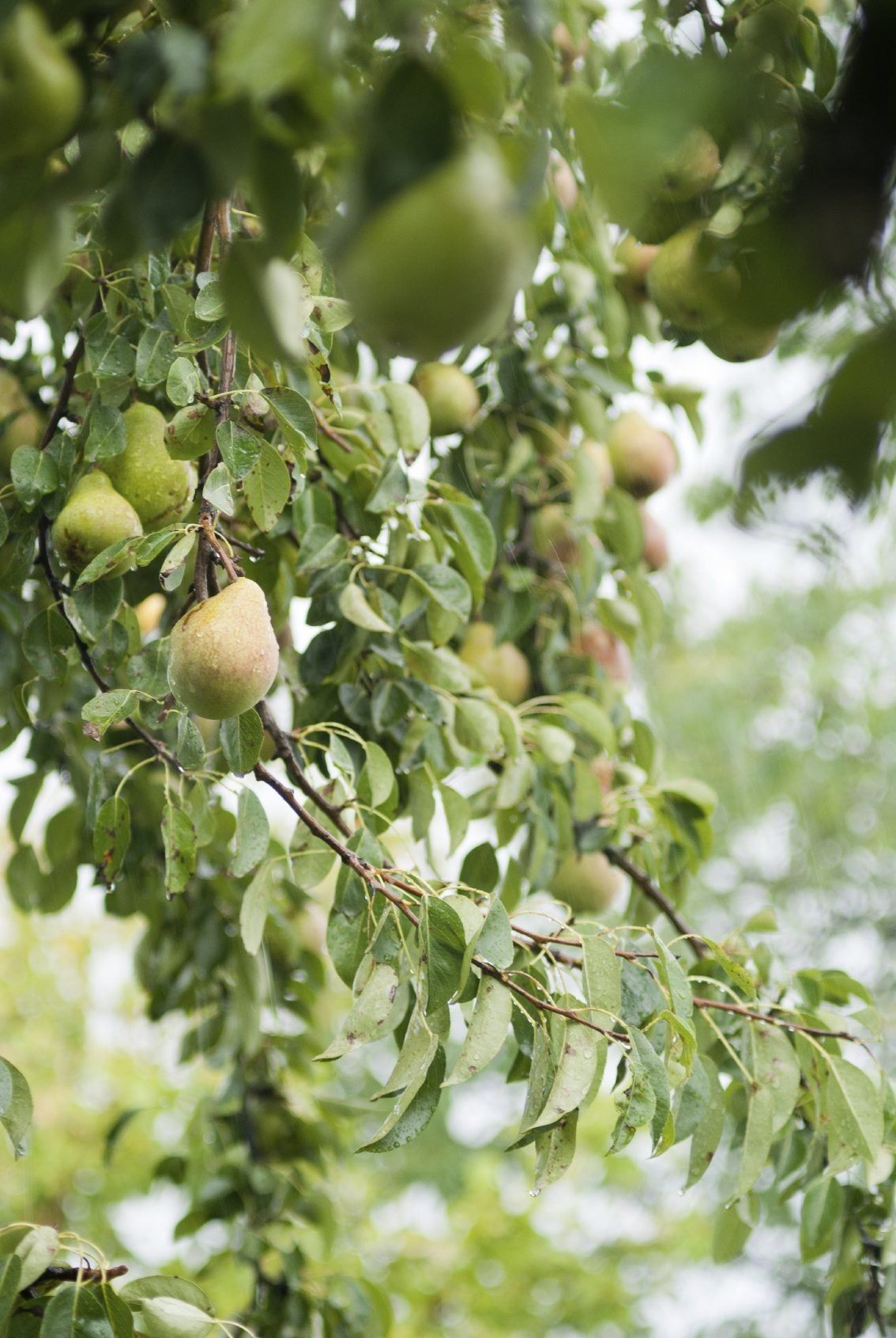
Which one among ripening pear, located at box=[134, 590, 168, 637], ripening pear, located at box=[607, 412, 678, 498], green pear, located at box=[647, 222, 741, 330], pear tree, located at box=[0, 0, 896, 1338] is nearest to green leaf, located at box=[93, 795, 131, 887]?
pear tree, located at box=[0, 0, 896, 1338]

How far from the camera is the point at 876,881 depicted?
4.31 m

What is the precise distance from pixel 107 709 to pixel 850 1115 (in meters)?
0.62

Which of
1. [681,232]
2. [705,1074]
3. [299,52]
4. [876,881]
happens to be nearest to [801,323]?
[299,52]

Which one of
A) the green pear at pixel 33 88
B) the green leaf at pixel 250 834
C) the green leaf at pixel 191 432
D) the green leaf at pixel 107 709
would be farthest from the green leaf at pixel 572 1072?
the green pear at pixel 33 88

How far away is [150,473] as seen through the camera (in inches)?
37.7

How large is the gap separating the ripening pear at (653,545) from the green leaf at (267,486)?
813 mm

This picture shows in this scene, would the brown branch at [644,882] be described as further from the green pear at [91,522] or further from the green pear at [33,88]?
the green pear at [33,88]

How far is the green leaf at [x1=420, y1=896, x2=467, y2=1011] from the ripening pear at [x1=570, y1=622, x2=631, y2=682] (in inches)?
28.2

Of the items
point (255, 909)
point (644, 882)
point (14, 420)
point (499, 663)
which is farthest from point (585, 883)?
point (14, 420)

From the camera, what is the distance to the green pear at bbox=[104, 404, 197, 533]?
96 centimetres

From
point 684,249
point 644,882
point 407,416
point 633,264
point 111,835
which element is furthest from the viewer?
point 633,264

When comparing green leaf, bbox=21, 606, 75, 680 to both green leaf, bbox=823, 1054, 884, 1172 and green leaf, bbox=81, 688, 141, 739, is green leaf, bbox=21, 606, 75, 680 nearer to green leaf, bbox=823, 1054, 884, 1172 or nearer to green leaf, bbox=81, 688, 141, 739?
green leaf, bbox=81, 688, 141, 739

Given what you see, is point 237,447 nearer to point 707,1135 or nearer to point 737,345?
point 737,345

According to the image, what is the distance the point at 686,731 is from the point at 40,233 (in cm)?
377
